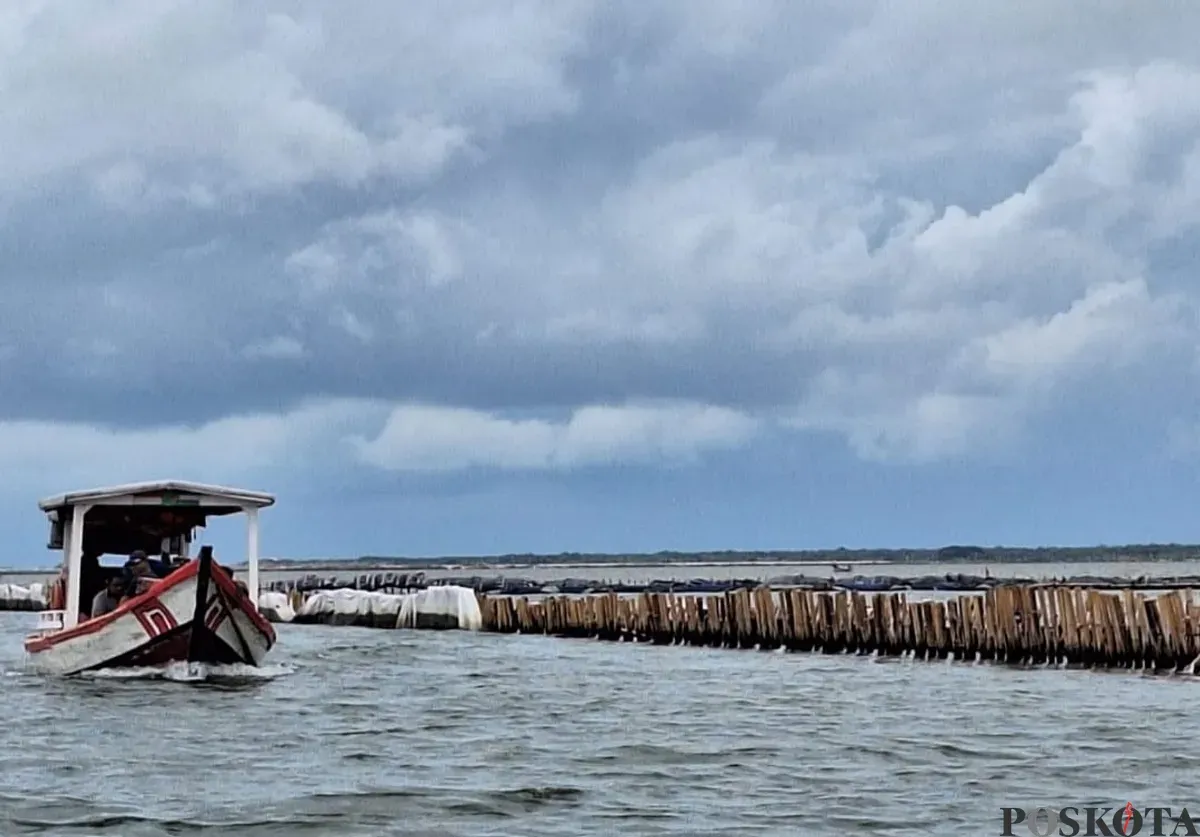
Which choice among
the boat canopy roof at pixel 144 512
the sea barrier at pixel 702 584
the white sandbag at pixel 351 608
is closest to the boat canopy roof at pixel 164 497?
the boat canopy roof at pixel 144 512

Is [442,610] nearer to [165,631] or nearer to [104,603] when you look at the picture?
[104,603]

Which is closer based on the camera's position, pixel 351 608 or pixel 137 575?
pixel 137 575

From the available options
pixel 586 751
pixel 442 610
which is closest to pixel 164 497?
pixel 586 751

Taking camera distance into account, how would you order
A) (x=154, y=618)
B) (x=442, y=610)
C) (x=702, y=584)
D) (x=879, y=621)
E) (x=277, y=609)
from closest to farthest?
1. (x=154, y=618)
2. (x=879, y=621)
3. (x=442, y=610)
4. (x=277, y=609)
5. (x=702, y=584)

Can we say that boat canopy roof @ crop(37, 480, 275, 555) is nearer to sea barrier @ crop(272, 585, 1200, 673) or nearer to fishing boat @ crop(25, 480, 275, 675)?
fishing boat @ crop(25, 480, 275, 675)

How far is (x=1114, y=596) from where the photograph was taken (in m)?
29.3

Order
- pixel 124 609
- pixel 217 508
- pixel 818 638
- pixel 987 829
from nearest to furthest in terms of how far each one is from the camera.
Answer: pixel 987 829 → pixel 124 609 → pixel 217 508 → pixel 818 638

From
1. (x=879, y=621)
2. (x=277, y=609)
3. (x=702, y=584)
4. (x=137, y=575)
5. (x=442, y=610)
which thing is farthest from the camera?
(x=702, y=584)

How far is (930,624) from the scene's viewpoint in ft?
106

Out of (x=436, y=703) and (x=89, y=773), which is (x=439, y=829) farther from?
(x=436, y=703)

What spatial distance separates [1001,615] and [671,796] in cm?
1744

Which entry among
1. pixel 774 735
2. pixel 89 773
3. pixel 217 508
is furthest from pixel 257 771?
pixel 217 508

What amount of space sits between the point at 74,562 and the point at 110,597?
4.07 feet

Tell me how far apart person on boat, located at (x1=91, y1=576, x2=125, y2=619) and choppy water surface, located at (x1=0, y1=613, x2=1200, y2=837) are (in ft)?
5.46
